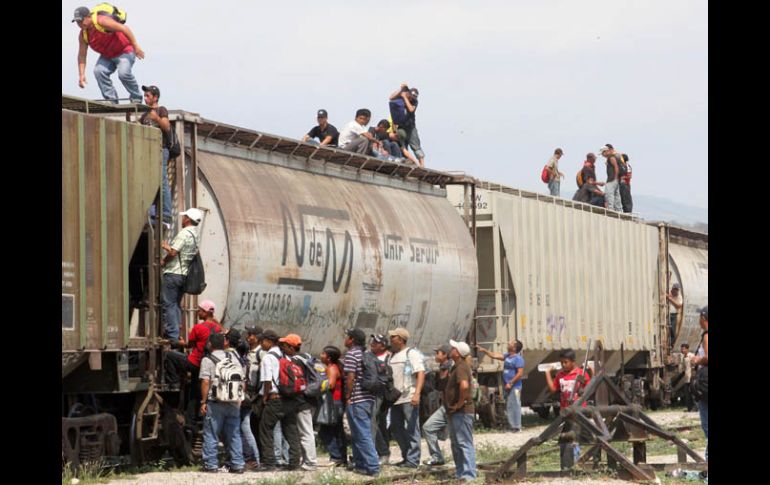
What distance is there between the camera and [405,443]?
53.3 feet

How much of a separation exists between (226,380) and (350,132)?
24.0 feet

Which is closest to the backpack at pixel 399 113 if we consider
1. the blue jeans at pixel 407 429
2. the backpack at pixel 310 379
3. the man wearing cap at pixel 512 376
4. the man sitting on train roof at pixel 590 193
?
the man wearing cap at pixel 512 376

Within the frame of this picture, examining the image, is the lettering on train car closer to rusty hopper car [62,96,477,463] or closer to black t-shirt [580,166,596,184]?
rusty hopper car [62,96,477,463]

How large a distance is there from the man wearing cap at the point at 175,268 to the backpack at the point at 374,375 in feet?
6.67

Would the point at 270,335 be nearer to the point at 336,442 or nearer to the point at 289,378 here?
the point at 289,378

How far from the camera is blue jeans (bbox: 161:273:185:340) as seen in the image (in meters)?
14.8

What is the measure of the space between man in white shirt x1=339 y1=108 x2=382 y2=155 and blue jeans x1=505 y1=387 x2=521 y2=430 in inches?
190

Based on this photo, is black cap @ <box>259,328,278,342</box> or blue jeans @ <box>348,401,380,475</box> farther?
black cap @ <box>259,328,278,342</box>

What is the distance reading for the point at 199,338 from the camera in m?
15.1

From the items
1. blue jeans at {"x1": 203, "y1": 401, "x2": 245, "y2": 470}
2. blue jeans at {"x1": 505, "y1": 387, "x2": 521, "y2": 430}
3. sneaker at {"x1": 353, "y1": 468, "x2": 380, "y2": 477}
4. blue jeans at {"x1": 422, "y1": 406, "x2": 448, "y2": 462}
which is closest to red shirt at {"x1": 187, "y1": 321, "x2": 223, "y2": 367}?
blue jeans at {"x1": 203, "y1": 401, "x2": 245, "y2": 470}

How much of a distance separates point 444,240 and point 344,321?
3.30m
